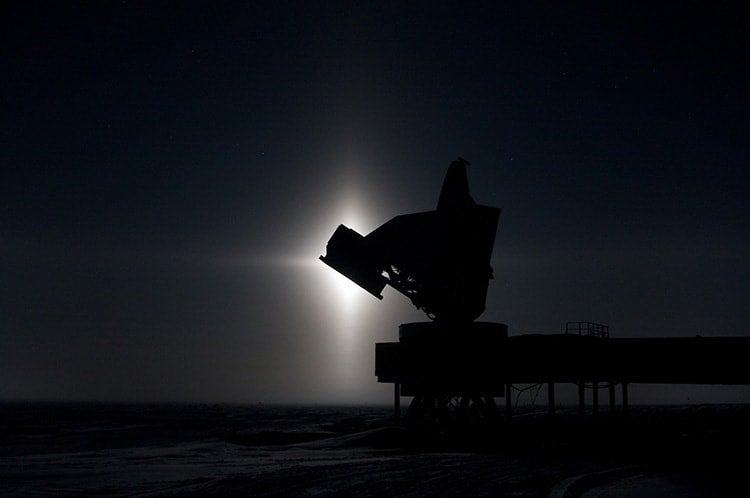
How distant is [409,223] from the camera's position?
3709cm

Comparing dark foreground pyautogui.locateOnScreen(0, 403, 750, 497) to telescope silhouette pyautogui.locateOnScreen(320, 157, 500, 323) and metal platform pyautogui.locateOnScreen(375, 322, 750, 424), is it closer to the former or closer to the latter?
metal platform pyautogui.locateOnScreen(375, 322, 750, 424)

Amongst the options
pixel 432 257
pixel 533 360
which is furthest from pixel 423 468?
pixel 432 257

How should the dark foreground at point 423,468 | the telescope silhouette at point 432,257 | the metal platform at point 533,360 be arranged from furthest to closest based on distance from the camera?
1. the telescope silhouette at point 432,257
2. the metal platform at point 533,360
3. the dark foreground at point 423,468

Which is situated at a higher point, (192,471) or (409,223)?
(409,223)

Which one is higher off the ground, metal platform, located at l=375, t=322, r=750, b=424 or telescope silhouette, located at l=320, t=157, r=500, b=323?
telescope silhouette, located at l=320, t=157, r=500, b=323

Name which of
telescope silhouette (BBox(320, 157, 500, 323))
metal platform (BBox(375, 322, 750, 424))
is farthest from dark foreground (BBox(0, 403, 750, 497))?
telescope silhouette (BBox(320, 157, 500, 323))

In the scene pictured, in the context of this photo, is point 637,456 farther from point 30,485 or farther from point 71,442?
point 71,442

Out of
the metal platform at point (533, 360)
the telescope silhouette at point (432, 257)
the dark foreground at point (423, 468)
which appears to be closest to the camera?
the dark foreground at point (423, 468)

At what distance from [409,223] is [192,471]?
1778cm

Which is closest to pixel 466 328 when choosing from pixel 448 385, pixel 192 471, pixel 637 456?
pixel 448 385

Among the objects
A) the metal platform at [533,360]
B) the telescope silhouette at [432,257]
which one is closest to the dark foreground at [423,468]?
the metal platform at [533,360]

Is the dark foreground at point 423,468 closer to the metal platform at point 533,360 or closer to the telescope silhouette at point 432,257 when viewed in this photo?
the metal platform at point 533,360

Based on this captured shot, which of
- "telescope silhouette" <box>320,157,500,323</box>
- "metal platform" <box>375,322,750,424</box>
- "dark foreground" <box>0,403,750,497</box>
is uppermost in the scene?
"telescope silhouette" <box>320,157,500,323</box>

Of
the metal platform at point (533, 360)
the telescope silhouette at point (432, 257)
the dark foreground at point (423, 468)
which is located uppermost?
the telescope silhouette at point (432, 257)
